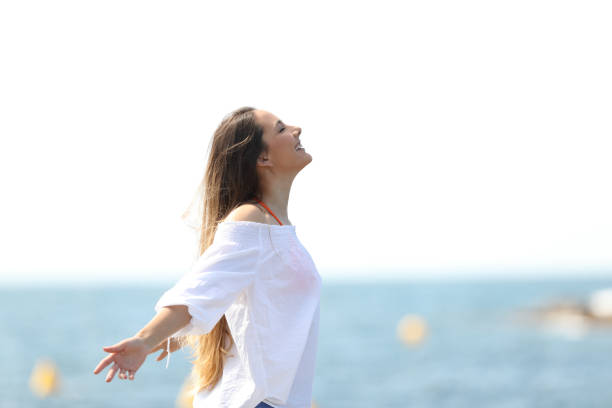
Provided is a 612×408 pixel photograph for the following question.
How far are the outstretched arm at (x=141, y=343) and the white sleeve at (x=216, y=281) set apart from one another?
32 millimetres

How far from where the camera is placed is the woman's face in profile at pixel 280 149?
3.18 metres

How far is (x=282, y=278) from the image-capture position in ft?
9.72

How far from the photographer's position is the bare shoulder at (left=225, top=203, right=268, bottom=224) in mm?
2988

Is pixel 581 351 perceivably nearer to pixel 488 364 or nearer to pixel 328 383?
pixel 488 364

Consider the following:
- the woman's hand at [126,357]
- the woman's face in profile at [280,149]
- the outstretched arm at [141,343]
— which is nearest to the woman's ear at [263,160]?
the woman's face in profile at [280,149]

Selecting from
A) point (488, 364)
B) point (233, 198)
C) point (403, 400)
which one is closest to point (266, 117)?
point (233, 198)

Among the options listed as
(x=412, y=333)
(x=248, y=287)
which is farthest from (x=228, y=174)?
(x=412, y=333)

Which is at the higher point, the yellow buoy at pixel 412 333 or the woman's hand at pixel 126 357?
the woman's hand at pixel 126 357

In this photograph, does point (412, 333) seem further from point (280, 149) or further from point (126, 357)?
point (126, 357)

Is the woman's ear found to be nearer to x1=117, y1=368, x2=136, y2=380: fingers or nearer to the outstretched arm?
the outstretched arm

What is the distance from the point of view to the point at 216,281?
9.03ft

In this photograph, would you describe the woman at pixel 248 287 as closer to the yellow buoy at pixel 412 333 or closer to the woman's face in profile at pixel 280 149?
the woman's face in profile at pixel 280 149

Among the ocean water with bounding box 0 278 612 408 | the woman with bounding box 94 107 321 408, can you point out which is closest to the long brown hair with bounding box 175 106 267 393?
the woman with bounding box 94 107 321 408

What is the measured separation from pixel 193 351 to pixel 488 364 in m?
21.1
